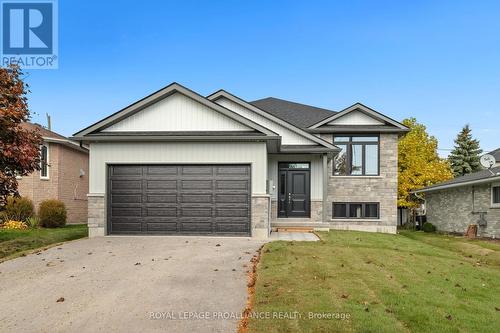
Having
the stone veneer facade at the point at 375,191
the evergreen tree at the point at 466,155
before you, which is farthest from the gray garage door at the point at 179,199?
the evergreen tree at the point at 466,155

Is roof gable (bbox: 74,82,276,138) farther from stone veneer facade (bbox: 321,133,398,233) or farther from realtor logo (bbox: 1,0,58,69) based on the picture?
stone veneer facade (bbox: 321,133,398,233)

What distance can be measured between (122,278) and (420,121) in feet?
111

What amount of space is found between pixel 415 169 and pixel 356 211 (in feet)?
42.7

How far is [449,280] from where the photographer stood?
868 cm

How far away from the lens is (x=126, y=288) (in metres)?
7.57

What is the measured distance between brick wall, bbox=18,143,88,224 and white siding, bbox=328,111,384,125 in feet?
46.3

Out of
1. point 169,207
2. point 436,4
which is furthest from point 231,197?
point 436,4

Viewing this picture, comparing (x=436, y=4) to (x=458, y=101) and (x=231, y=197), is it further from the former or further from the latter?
(x=458, y=101)

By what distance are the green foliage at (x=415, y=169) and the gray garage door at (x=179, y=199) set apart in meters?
19.4

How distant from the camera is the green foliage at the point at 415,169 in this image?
3052 centimetres

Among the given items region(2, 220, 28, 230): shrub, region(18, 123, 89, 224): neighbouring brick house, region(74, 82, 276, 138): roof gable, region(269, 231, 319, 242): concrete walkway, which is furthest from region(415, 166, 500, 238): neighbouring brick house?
region(18, 123, 89, 224): neighbouring brick house

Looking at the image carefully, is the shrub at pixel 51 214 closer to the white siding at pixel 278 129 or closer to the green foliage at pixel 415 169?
the white siding at pixel 278 129

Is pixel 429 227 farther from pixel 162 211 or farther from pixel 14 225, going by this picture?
pixel 14 225

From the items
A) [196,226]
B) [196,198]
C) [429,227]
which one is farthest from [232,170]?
[429,227]
